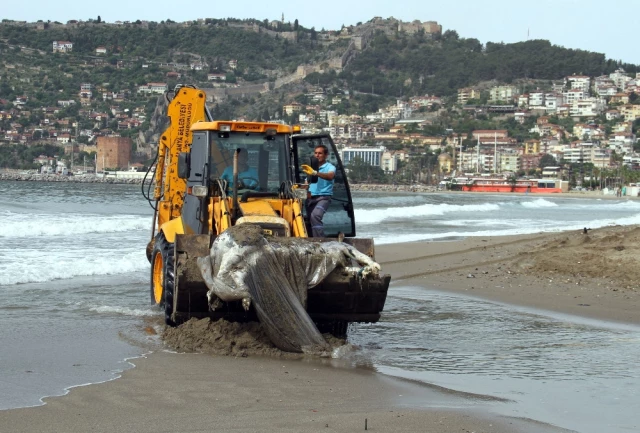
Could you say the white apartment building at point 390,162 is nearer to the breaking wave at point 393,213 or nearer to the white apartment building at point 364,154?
the white apartment building at point 364,154

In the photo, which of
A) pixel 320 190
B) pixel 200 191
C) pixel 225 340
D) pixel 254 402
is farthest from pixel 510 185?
pixel 254 402

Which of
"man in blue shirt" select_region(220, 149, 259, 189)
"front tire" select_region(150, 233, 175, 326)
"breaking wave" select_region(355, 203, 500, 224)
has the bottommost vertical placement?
"breaking wave" select_region(355, 203, 500, 224)

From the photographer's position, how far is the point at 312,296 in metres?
9.23

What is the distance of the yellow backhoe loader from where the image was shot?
9.23 meters

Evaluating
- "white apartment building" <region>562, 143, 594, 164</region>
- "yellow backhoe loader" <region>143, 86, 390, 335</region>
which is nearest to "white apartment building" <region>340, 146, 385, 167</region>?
"white apartment building" <region>562, 143, 594, 164</region>

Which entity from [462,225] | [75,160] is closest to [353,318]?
[462,225]

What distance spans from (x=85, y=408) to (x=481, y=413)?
2664 mm

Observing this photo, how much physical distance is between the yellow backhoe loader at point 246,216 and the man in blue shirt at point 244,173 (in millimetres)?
12

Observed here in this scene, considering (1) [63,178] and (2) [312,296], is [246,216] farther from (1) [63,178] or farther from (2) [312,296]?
(1) [63,178]

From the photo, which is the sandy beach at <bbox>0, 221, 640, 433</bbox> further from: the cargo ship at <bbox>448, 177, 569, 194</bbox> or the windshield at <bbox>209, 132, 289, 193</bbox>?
the cargo ship at <bbox>448, 177, 569, 194</bbox>

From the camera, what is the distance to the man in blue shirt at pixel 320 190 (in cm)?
1075

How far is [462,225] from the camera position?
33219 mm

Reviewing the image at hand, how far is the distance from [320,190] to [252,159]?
3.12 feet

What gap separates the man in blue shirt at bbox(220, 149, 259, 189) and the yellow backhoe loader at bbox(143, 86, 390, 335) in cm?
1
